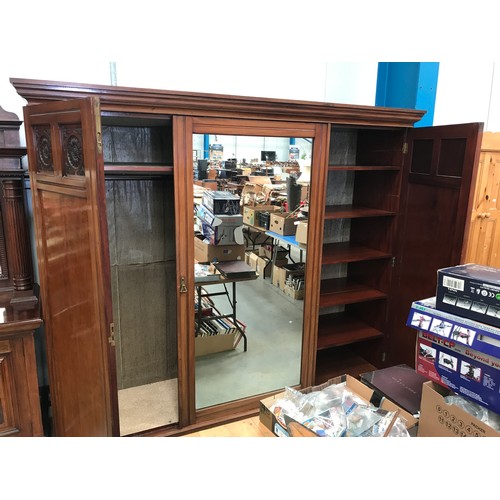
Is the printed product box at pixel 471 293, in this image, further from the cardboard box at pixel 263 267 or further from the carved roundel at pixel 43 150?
the carved roundel at pixel 43 150

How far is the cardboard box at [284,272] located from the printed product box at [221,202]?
46 centimetres

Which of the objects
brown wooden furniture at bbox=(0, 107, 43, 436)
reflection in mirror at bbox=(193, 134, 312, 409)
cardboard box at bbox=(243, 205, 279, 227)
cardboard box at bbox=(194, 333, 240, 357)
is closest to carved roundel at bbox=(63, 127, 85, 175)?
brown wooden furniture at bbox=(0, 107, 43, 436)

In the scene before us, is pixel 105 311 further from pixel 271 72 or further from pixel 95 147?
pixel 271 72

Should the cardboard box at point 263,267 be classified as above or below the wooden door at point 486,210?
below

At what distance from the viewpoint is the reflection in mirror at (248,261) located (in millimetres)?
2127

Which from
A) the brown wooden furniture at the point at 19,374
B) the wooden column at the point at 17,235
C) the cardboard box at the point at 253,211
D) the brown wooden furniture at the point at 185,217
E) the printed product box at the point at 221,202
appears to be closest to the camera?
the brown wooden furniture at the point at 185,217

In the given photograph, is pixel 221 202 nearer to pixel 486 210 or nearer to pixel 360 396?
pixel 360 396

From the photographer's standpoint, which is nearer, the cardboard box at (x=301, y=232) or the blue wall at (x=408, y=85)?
the cardboard box at (x=301, y=232)

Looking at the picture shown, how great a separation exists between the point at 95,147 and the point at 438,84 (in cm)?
261

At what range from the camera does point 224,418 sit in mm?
2379

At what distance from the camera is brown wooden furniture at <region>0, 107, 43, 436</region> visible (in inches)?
66.8

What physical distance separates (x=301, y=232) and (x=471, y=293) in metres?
1.05

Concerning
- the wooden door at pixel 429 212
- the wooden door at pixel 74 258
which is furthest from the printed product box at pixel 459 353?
the wooden door at pixel 74 258

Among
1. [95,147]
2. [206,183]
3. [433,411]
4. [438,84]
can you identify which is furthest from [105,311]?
[438,84]
